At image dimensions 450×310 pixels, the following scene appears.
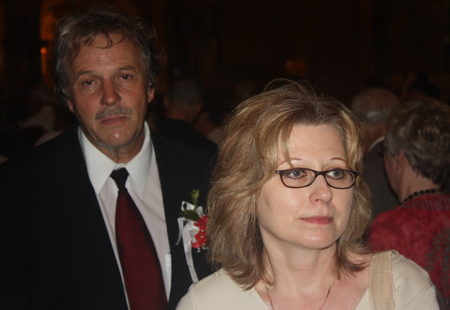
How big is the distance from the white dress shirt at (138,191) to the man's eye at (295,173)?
0.87m

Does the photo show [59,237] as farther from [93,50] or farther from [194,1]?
[194,1]

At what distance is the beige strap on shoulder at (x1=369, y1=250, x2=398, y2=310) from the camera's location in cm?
173

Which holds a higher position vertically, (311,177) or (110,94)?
(110,94)

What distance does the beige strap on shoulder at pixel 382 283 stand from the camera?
1729 mm

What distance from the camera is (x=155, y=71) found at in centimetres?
271

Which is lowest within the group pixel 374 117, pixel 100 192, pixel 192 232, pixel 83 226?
pixel 192 232

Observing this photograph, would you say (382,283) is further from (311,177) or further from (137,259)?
(137,259)

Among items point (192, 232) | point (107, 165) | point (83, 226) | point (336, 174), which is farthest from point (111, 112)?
point (336, 174)

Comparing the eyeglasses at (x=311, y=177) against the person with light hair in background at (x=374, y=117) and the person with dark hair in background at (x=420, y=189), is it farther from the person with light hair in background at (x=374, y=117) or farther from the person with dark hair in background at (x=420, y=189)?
the person with light hair in background at (x=374, y=117)

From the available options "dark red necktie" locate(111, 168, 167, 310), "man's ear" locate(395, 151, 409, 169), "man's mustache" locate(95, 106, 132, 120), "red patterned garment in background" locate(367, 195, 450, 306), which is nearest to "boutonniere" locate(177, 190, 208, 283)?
"dark red necktie" locate(111, 168, 167, 310)

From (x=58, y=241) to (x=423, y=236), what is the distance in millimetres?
1671

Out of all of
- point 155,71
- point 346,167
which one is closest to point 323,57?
point 155,71

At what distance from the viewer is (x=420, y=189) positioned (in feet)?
8.63

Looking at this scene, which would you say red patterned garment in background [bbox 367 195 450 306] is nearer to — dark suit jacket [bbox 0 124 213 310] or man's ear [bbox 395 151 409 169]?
man's ear [bbox 395 151 409 169]
